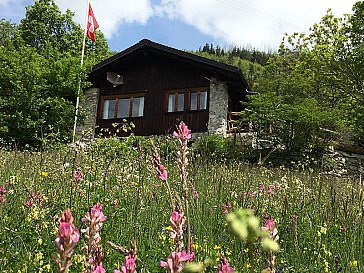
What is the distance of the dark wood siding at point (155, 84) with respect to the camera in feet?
72.8

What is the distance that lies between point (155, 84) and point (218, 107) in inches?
160

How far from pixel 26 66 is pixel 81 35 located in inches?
825

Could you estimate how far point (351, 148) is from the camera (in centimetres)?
1978

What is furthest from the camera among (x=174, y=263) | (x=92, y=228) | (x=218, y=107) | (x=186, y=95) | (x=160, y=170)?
(x=186, y=95)

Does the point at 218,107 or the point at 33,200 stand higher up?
the point at 218,107

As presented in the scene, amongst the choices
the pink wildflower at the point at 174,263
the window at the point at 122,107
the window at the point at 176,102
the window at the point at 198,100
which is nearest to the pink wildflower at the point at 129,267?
the pink wildflower at the point at 174,263

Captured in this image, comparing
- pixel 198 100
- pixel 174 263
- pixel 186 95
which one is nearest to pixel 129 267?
pixel 174 263

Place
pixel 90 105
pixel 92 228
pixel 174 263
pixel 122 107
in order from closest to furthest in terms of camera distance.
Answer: pixel 174 263
pixel 92 228
pixel 122 107
pixel 90 105

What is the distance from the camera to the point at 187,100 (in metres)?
22.4

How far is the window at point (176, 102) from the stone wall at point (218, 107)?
1710mm

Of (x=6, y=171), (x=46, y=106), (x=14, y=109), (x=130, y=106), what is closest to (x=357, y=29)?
(x=130, y=106)

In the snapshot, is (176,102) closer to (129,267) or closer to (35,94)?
(35,94)

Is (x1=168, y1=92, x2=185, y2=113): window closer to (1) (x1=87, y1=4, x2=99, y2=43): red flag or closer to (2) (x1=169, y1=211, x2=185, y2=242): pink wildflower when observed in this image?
(1) (x1=87, y1=4, x2=99, y2=43): red flag

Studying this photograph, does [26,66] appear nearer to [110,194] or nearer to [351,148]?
[351,148]
